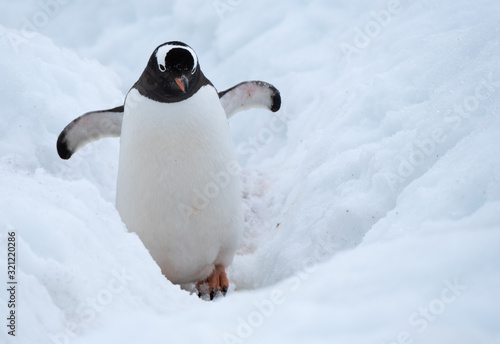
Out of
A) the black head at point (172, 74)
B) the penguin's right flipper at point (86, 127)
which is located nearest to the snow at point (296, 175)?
the penguin's right flipper at point (86, 127)

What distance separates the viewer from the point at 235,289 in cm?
254

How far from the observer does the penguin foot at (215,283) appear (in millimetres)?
2420

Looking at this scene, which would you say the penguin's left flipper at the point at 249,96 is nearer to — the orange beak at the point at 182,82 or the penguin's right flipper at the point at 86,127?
the penguin's right flipper at the point at 86,127

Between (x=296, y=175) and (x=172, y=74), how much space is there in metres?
0.97

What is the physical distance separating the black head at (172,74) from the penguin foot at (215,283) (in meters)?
0.80

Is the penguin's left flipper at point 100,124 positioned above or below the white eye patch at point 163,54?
above

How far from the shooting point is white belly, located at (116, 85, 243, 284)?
7.21 ft

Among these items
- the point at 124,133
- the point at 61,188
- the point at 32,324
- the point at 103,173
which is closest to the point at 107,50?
the point at 103,173

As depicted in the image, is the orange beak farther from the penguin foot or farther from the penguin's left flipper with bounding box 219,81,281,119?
the penguin foot

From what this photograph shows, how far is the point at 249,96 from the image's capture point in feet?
9.26

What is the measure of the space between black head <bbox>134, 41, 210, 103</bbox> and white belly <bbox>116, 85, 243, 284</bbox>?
0.03m

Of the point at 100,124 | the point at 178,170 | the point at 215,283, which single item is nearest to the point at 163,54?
the point at 178,170

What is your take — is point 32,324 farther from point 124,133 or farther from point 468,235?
point 124,133

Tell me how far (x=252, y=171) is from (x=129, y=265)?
1953 millimetres
